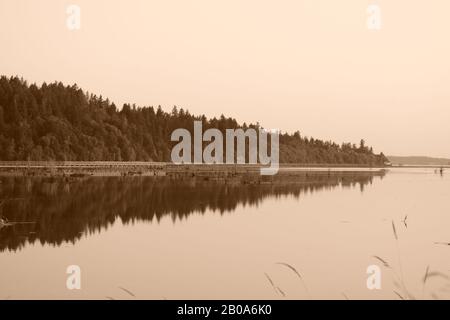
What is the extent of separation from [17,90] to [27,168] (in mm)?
42006

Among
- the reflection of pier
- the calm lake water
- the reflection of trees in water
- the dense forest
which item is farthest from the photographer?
the dense forest

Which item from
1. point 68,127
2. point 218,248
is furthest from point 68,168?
point 218,248

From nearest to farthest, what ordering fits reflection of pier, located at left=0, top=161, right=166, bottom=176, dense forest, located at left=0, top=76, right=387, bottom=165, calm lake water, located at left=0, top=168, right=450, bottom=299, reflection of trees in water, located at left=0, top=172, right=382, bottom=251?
calm lake water, located at left=0, top=168, right=450, bottom=299 → reflection of trees in water, located at left=0, top=172, right=382, bottom=251 → reflection of pier, located at left=0, top=161, right=166, bottom=176 → dense forest, located at left=0, top=76, right=387, bottom=165

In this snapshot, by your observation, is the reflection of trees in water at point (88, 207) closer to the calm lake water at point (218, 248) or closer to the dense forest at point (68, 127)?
the calm lake water at point (218, 248)

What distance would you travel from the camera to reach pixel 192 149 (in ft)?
648

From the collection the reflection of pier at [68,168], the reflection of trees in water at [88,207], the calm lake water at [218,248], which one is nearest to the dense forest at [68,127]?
the reflection of pier at [68,168]

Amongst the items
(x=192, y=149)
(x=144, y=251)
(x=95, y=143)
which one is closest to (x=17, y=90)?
(x=95, y=143)

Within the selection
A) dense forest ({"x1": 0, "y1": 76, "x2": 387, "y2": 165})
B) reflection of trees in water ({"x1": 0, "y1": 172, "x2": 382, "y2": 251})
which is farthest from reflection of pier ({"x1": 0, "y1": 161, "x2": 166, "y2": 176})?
reflection of trees in water ({"x1": 0, "y1": 172, "x2": 382, "y2": 251})

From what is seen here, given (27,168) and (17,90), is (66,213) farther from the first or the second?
(17,90)

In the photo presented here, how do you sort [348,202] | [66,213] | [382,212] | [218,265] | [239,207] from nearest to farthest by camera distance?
[218,265] < [66,213] < [382,212] < [239,207] < [348,202]

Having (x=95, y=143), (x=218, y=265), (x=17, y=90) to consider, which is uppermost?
(x=17, y=90)

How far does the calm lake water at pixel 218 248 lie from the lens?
21891 millimetres

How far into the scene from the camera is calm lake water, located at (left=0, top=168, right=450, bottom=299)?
862 inches

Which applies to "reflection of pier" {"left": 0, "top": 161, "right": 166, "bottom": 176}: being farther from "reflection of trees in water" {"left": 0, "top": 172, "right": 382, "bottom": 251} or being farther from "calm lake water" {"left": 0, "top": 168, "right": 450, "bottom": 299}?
"calm lake water" {"left": 0, "top": 168, "right": 450, "bottom": 299}
